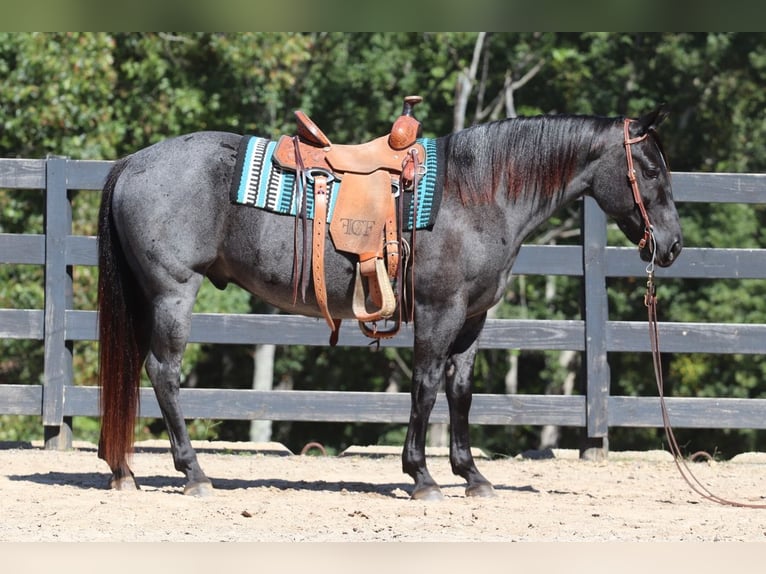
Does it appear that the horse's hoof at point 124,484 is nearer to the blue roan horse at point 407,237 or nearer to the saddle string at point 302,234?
the blue roan horse at point 407,237

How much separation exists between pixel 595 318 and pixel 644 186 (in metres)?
1.70

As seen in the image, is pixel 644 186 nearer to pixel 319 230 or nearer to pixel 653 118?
pixel 653 118

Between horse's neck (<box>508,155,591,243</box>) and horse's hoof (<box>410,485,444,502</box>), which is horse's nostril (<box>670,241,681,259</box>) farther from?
horse's hoof (<box>410,485,444,502</box>)

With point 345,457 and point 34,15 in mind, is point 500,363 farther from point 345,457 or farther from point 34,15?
point 34,15

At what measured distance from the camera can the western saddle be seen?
4.33 meters

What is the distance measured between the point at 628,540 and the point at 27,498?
251cm

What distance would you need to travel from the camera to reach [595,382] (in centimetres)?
602

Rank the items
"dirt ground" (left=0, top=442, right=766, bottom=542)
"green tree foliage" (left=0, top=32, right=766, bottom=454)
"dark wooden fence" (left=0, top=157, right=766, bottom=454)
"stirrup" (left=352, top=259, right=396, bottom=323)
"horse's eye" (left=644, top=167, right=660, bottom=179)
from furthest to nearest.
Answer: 1. "green tree foliage" (left=0, top=32, right=766, bottom=454)
2. "dark wooden fence" (left=0, top=157, right=766, bottom=454)
3. "horse's eye" (left=644, top=167, right=660, bottom=179)
4. "stirrup" (left=352, top=259, right=396, bottom=323)
5. "dirt ground" (left=0, top=442, right=766, bottom=542)

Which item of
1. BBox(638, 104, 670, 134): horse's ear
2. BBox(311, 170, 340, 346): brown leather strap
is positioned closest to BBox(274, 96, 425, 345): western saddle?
BBox(311, 170, 340, 346): brown leather strap

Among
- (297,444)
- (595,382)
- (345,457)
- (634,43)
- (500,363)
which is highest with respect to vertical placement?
(634,43)

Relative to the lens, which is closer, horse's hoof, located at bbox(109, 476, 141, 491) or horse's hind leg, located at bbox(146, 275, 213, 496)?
horse's hind leg, located at bbox(146, 275, 213, 496)

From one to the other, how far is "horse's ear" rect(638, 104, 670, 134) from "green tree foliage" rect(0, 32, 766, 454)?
999cm

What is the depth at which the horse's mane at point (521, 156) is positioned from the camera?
4.43 meters

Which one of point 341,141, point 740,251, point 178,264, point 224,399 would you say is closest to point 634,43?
point 341,141
